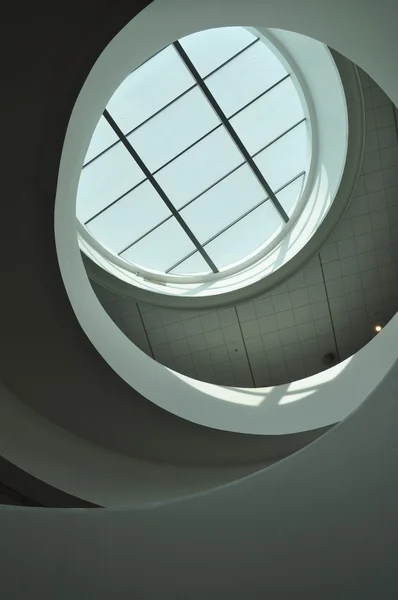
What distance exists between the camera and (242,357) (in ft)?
33.6

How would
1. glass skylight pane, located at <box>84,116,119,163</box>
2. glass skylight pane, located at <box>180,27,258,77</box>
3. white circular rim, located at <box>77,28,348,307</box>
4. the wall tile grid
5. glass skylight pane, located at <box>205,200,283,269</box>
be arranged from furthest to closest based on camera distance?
1. glass skylight pane, located at <box>205,200,283,269</box>
2. glass skylight pane, located at <box>84,116,119,163</box>
3. the wall tile grid
4. glass skylight pane, located at <box>180,27,258,77</box>
5. white circular rim, located at <box>77,28,348,307</box>

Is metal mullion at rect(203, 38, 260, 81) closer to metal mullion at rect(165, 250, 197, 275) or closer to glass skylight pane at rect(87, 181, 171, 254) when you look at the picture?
glass skylight pane at rect(87, 181, 171, 254)

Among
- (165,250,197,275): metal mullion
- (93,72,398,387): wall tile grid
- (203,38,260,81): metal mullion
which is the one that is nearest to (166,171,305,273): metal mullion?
(165,250,197,275): metal mullion

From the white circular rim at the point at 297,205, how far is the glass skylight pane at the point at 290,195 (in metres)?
0.25

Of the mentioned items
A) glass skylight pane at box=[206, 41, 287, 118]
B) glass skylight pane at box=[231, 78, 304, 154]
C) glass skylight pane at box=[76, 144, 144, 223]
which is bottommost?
glass skylight pane at box=[76, 144, 144, 223]

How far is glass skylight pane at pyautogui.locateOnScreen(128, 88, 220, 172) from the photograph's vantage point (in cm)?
1003

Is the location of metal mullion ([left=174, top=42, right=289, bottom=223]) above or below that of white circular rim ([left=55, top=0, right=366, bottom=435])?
above

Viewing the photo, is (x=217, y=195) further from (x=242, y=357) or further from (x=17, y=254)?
(x=17, y=254)

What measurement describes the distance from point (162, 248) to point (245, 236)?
1.55 meters

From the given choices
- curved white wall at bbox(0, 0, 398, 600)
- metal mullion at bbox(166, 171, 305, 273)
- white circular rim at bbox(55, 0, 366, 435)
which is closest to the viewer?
curved white wall at bbox(0, 0, 398, 600)

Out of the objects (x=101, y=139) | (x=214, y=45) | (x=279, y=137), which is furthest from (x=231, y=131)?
(x=101, y=139)

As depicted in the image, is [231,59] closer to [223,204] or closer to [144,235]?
[223,204]

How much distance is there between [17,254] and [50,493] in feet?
10.3

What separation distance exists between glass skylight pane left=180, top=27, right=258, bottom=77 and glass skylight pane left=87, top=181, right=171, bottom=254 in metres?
2.20
